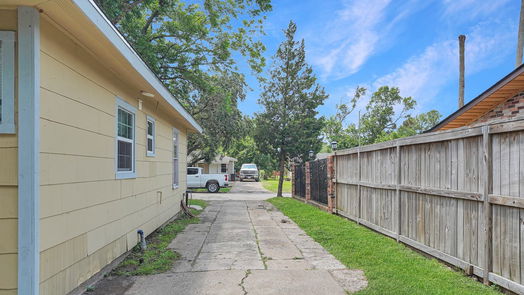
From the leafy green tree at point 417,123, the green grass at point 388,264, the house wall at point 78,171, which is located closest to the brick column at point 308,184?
the green grass at point 388,264

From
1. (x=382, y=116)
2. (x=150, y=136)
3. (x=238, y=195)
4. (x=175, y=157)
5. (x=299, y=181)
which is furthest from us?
(x=382, y=116)

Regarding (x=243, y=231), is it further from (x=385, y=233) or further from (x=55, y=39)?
(x=55, y=39)

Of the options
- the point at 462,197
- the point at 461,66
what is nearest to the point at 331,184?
the point at 462,197

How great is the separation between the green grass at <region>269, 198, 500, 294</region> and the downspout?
3237 millimetres

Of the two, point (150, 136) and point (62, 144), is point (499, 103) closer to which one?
point (150, 136)

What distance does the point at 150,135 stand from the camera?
7.09m

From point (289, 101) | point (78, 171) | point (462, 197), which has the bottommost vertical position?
point (462, 197)

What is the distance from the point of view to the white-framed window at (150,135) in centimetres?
683

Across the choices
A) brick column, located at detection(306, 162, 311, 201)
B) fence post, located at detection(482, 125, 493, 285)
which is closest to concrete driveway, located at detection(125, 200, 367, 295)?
fence post, located at detection(482, 125, 493, 285)

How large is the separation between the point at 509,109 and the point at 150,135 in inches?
283

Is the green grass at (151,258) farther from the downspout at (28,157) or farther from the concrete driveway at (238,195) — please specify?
the concrete driveway at (238,195)

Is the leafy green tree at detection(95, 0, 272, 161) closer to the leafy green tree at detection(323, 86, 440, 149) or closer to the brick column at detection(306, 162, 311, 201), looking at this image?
the brick column at detection(306, 162, 311, 201)

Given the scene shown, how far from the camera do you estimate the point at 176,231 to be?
24.5ft

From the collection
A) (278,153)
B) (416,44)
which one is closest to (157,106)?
(278,153)
